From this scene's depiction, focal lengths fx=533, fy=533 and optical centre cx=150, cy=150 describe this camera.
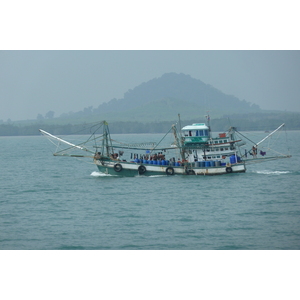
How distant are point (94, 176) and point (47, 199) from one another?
65.1 ft

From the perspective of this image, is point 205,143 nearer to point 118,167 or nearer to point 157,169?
point 157,169

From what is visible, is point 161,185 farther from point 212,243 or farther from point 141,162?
point 212,243

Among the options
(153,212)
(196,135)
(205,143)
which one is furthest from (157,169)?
(153,212)

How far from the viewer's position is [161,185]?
70375 millimetres

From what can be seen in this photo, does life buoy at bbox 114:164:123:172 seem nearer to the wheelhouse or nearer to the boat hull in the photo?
the boat hull

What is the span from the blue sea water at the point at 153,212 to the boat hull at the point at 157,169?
3.79ft

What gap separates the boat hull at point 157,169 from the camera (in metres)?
76.6

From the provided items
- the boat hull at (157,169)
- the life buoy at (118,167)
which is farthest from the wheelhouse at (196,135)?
the life buoy at (118,167)

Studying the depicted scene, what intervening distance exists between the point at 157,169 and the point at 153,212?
23.3 meters

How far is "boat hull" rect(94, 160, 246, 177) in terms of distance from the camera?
251ft

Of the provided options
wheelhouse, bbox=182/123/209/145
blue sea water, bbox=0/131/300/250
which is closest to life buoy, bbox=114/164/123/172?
blue sea water, bbox=0/131/300/250

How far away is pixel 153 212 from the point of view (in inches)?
2148

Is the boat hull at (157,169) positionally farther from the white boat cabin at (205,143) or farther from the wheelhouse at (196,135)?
the wheelhouse at (196,135)

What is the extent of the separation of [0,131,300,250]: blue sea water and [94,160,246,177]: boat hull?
1.16 metres
